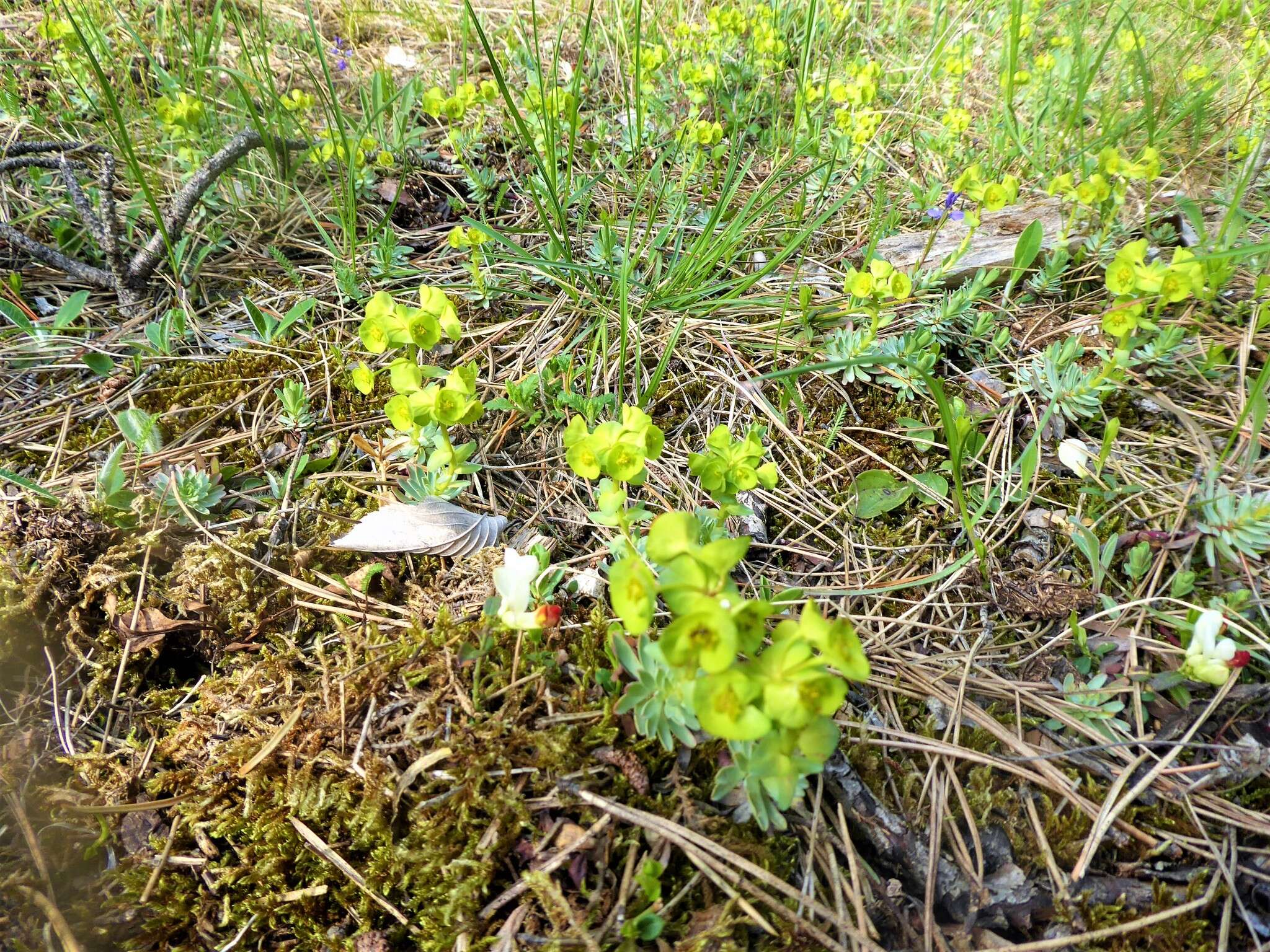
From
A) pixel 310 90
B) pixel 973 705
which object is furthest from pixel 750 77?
pixel 973 705

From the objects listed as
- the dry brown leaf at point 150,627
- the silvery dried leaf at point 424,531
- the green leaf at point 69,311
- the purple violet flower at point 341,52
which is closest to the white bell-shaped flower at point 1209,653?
the silvery dried leaf at point 424,531

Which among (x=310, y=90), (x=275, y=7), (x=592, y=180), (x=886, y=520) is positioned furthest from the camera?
(x=275, y=7)

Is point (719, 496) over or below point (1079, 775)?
over

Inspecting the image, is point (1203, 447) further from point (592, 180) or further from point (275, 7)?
point (275, 7)

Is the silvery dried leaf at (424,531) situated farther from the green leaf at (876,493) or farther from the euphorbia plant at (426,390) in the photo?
the green leaf at (876,493)

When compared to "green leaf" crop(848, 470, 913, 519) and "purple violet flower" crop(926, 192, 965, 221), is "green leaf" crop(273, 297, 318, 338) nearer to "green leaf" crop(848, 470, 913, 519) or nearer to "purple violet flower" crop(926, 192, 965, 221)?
"green leaf" crop(848, 470, 913, 519)

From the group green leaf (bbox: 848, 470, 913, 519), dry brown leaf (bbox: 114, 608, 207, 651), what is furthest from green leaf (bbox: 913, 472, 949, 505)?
dry brown leaf (bbox: 114, 608, 207, 651)

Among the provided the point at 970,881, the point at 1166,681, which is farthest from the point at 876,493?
the point at 970,881
